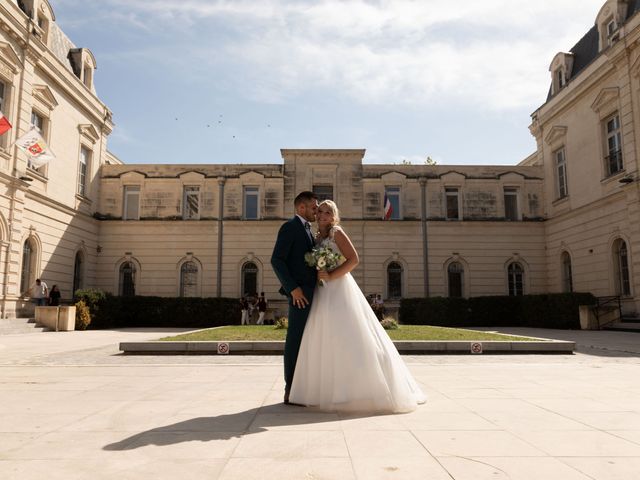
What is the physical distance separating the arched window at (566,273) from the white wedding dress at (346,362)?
25.3m

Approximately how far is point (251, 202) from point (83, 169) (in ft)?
32.1

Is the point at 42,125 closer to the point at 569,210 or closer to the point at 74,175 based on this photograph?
the point at 74,175

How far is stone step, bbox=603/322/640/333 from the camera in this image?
18.7m

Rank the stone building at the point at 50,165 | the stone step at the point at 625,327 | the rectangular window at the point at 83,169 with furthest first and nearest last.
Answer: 1. the rectangular window at the point at 83,169
2. the stone building at the point at 50,165
3. the stone step at the point at 625,327

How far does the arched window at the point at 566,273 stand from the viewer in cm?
2716

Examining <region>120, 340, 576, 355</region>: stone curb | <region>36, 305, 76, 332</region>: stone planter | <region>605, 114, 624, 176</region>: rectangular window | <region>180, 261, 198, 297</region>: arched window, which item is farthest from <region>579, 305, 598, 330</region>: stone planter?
<region>36, 305, 76, 332</region>: stone planter

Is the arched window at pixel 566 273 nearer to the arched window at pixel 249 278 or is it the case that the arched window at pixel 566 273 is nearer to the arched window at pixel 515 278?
the arched window at pixel 515 278

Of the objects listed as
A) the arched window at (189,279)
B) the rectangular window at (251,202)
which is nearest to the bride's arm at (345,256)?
the rectangular window at (251,202)

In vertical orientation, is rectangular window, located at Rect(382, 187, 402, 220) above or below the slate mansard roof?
below

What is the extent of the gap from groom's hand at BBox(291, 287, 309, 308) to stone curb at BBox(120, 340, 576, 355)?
248 inches

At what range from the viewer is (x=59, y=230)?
24859mm

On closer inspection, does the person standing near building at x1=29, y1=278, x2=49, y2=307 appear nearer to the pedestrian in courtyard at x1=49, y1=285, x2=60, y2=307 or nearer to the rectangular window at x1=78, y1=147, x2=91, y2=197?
the pedestrian in courtyard at x1=49, y1=285, x2=60, y2=307

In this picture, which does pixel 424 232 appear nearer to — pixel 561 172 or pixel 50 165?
pixel 561 172

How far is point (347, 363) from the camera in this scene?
5.08m
